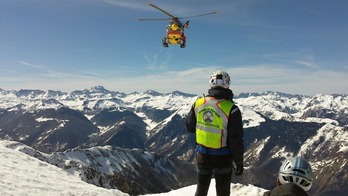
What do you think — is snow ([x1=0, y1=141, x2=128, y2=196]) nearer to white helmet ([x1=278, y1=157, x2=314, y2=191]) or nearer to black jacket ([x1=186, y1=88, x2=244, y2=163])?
black jacket ([x1=186, y1=88, x2=244, y2=163])

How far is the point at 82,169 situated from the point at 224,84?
178 metres

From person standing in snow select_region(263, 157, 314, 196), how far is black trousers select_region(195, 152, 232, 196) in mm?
3373

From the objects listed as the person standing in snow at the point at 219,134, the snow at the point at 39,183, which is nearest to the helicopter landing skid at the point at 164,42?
the snow at the point at 39,183

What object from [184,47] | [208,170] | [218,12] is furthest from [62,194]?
[184,47]

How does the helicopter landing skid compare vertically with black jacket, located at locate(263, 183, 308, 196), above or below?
above

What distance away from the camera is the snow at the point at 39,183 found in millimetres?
13570

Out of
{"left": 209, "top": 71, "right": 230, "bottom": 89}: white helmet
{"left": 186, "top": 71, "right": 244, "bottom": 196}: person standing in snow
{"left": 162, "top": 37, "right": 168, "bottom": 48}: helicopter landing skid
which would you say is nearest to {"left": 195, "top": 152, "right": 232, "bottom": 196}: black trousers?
{"left": 186, "top": 71, "right": 244, "bottom": 196}: person standing in snow

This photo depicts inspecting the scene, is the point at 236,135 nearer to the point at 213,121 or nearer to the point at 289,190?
the point at 213,121

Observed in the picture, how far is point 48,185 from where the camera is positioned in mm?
14812

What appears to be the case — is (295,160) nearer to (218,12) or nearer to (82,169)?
(218,12)

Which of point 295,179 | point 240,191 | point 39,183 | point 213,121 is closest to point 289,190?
point 295,179

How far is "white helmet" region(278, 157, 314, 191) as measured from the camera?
712cm

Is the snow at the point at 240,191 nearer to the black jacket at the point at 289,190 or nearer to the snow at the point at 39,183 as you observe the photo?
the snow at the point at 39,183

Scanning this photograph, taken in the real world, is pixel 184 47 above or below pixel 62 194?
above
